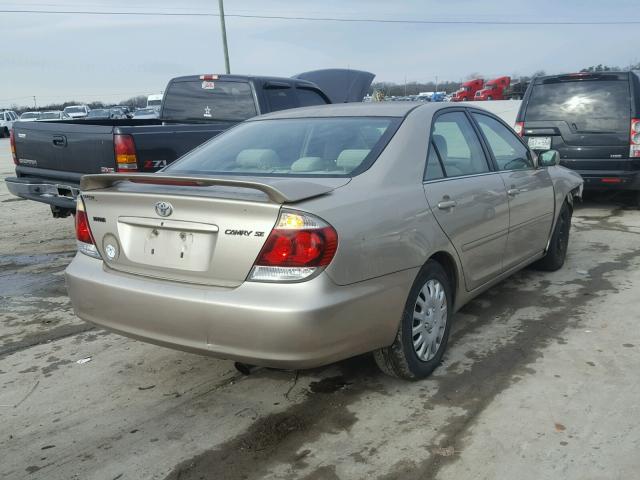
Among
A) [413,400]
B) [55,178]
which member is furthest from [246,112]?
[413,400]

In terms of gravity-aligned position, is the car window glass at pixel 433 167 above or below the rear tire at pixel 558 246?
above

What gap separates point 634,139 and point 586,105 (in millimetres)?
782

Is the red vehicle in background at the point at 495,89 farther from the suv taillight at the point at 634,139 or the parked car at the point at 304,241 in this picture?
the parked car at the point at 304,241

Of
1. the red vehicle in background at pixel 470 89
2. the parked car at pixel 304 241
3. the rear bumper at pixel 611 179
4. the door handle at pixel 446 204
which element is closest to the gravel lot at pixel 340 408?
the parked car at pixel 304 241

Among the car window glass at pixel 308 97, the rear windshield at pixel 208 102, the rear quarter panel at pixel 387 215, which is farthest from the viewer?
the car window glass at pixel 308 97

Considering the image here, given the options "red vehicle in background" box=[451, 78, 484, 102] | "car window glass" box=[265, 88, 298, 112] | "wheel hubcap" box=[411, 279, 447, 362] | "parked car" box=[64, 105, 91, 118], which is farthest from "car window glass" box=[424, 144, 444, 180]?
"red vehicle in background" box=[451, 78, 484, 102]

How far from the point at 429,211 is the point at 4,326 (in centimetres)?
325

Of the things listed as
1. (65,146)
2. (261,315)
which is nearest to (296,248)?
(261,315)

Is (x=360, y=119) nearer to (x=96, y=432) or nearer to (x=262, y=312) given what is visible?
(x=262, y=312)

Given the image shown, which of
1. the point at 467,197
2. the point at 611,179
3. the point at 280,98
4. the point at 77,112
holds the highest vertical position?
the point at 77,112

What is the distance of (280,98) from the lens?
7.81 m

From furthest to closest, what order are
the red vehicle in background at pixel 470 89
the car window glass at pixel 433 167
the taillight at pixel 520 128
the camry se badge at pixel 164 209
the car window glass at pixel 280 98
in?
the red vehicle in background at pixel 470 89, the taillight at pixel 520 128, the car window glass at pixel 280 98, the car window glass at pixel 433 167, the camry se badge at pixel 164 209

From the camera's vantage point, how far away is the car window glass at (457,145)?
12.5 ft

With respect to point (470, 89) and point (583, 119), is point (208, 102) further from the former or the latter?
point (470, 89)
